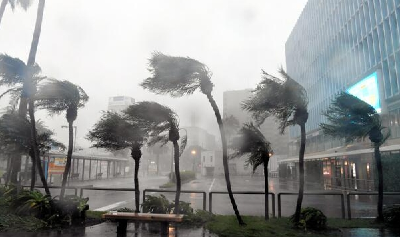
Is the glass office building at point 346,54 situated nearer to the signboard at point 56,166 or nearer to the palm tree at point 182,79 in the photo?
the palm tree at point 182,79

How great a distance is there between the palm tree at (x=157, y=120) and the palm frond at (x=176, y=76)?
21.8 inches

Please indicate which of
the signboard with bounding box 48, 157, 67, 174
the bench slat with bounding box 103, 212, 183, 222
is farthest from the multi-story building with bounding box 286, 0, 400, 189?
the signboard with bounding box 48, 157, 67, 174

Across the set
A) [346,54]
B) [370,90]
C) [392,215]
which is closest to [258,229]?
[392,215]

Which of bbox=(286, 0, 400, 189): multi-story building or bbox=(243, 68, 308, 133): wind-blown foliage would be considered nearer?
bbox=(243, 68, 308, 133): wind-blown foliage

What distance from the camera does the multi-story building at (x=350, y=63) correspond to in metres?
24.8

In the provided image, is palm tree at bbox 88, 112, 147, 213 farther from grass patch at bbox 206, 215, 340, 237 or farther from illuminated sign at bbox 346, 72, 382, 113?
illuminated sign at bbox 346, 72, 382, 113

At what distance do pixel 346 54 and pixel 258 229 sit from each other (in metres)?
32.0

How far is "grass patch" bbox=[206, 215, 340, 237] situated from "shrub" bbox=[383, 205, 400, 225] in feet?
6.73

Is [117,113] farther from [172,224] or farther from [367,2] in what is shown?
[367,2]

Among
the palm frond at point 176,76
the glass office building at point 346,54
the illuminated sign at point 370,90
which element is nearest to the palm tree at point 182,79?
the palm frond at point 176,76

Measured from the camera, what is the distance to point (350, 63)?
3275 cm

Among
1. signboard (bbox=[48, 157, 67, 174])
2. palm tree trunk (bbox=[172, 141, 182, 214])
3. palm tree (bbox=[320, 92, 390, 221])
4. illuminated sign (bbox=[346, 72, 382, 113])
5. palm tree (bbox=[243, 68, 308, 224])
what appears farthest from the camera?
signboard (bbox=[48, 157, 67, 174])

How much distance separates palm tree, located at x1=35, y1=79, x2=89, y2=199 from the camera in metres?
9.19

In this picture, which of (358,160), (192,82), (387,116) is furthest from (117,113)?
(387,116)
